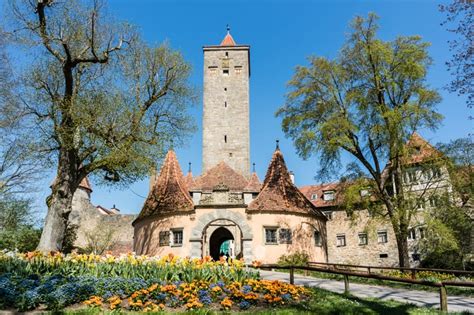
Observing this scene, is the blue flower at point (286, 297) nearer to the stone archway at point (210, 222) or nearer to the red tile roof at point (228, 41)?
the stone archway at point (210, 222)

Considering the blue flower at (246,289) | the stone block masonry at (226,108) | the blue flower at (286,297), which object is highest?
the stone block masonry at (226,108)

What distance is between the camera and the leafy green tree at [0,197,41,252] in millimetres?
30938

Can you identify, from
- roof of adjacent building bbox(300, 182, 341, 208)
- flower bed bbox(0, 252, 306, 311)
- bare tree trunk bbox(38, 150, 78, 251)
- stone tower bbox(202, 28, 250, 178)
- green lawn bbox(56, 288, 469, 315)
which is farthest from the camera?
roof of adjacent building bbox(300, 182, 341, 208)

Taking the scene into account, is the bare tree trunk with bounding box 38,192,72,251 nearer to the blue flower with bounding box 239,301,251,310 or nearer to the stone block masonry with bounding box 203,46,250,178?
the blue flower with bounding box 239,301,251,310

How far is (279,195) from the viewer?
24297 millimetres

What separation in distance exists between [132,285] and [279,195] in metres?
15.7

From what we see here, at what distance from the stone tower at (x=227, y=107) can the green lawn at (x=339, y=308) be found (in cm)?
2619

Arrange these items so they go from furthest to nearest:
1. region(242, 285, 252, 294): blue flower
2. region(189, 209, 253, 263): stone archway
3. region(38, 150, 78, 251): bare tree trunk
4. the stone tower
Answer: the stone tower < region(189, 209, 253, 263): stone archway < region(38, 150, 78, 251): bare tree trunk < region(242, 285, 252, 294): blue flower

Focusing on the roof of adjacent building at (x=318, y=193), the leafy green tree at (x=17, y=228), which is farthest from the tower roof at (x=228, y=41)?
the leafy green tree at (x=17, y=228)

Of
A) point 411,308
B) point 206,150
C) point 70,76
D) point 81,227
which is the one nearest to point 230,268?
point 411,308

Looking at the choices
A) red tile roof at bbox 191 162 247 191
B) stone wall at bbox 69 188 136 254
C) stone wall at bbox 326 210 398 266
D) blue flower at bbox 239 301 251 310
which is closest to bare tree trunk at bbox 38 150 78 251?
red tile roof at bbox 191 162 247 191

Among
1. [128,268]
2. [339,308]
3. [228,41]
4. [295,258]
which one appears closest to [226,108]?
[228,41]

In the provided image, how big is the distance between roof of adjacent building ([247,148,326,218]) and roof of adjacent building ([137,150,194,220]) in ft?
12.7

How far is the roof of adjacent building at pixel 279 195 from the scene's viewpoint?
23.4 metres
